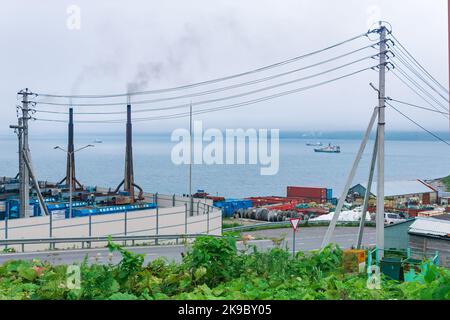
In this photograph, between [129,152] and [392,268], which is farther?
[129,152]

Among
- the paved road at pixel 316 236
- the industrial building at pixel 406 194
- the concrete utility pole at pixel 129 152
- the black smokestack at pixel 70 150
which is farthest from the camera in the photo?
the paved road at pixel 316 236

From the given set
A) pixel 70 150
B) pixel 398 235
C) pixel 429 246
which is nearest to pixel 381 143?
pixel 429 246

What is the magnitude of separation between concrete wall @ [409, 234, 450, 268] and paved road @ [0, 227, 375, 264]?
2282 millimetres

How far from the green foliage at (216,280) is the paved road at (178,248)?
1031 mm

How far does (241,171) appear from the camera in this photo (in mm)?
4715

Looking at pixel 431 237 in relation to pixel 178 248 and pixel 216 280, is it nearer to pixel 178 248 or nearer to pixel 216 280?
pixel 178 248

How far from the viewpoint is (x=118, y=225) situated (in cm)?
1155

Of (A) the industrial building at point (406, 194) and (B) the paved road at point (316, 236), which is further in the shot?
(B) the paved road at point (316, 236)

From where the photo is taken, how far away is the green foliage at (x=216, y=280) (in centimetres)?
308

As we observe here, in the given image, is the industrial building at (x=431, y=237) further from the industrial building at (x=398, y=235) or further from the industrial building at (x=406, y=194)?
the industrial building at (x=398, y=235)

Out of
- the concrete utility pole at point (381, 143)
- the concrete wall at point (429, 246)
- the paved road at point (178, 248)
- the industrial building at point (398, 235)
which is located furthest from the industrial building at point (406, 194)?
the concrete utility pole at point (381, 143)

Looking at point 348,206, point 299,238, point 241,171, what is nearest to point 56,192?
point 299,238

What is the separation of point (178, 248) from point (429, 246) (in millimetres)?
4792

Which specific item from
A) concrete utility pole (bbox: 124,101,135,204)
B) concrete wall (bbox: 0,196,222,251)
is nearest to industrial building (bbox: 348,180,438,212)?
concrete wall (bbox: 0,196,222,251)
